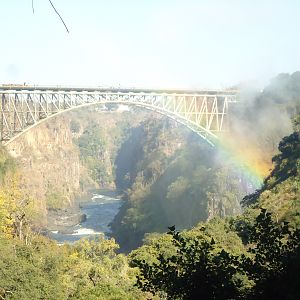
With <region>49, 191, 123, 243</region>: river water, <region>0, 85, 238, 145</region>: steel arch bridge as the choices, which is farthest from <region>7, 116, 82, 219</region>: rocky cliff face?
<region>0, 85, 238, 145</region>: steel arch bridge

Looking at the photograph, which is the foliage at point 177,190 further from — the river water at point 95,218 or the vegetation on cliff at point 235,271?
the vegetation on cliff at point 235,271

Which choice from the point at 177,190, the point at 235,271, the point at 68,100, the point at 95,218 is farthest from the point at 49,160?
the point at 235,271

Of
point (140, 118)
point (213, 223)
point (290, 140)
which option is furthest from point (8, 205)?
point (140, 118)

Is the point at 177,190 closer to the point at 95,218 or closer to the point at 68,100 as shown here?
the point at 68,100

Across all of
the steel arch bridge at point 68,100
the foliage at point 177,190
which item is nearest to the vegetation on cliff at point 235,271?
the steel arch bridge at point 68,100

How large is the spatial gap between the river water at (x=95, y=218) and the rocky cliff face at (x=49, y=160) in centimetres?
478

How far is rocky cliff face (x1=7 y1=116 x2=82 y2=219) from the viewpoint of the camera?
79.3m

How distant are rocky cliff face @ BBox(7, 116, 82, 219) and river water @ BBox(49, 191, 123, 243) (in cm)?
478

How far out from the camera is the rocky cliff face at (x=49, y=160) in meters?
79.3

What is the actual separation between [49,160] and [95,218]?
66.2 ft

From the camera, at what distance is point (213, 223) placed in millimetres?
30000

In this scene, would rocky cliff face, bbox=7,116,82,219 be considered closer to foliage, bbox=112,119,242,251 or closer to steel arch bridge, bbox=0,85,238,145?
foliage, bbox=112,119,242,251

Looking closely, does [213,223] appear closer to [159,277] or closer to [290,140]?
[290,140]

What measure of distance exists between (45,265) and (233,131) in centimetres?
3197
